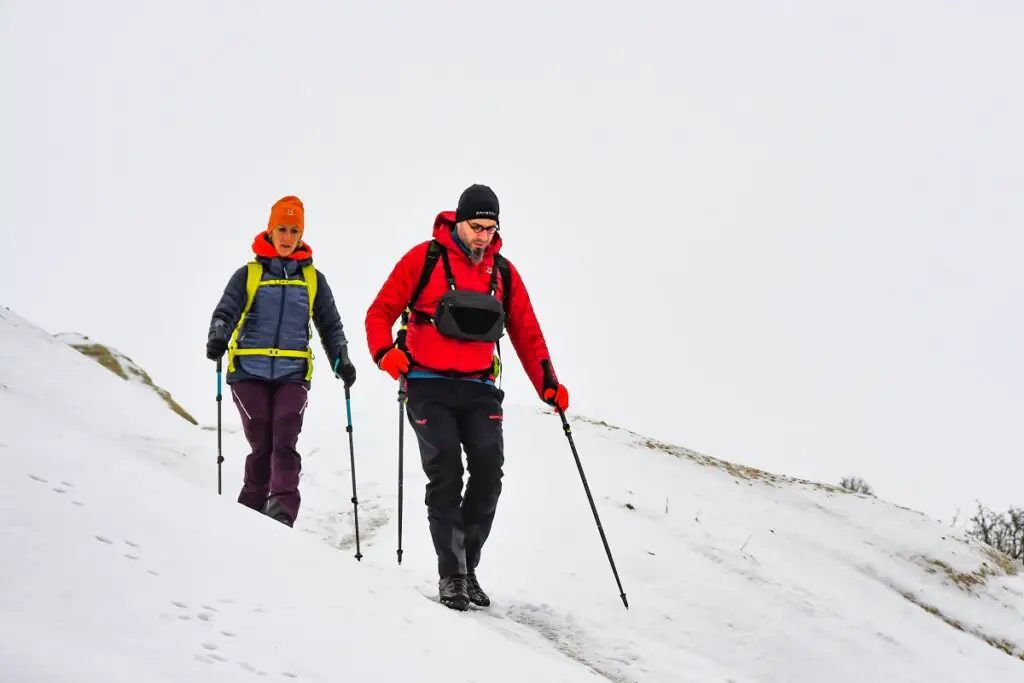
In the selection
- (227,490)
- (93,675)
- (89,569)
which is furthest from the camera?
(227,490)

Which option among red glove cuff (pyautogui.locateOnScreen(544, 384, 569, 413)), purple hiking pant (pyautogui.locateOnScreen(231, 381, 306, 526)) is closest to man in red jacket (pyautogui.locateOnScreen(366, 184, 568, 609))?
red glove cuff (pyautogui.locateOnScreen(544, 384, 569, 413))

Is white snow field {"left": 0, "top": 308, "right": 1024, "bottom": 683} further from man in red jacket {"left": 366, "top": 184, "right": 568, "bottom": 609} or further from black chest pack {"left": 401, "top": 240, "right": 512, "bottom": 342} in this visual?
black chest pack {"left": 401, "top": 240, "right": 512, "bottom": 342}

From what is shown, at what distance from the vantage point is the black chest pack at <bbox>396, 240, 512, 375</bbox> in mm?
6484

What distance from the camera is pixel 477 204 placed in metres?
6.70

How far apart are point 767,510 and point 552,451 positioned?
368cm

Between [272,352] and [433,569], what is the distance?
2462 mm

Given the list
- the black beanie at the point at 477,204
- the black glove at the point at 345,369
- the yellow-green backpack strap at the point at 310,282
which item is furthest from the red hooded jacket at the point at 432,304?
the yellow-green backpack strap at the point at 310,282

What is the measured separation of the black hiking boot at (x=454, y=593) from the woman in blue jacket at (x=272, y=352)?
6.29 ft

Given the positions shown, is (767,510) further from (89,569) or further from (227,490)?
(89,569)

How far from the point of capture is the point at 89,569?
10.5 feet

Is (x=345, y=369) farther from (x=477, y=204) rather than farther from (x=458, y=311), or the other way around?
(x=477, y=204)

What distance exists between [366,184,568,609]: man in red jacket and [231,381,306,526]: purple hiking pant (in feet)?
4.76

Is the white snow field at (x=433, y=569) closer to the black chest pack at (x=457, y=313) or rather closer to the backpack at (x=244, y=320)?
the backpack at (x=244, y=320)

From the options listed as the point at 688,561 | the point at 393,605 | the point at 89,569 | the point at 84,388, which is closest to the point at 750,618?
the point at 688,561
